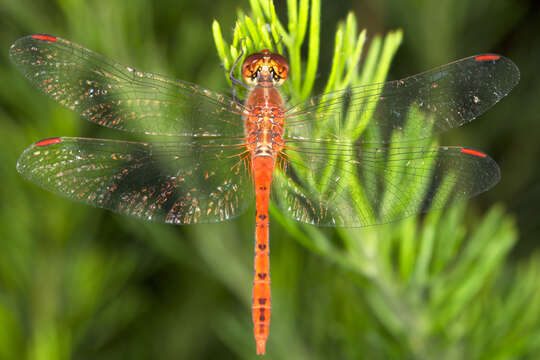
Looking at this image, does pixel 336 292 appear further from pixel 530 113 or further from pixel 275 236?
pixel 530 113

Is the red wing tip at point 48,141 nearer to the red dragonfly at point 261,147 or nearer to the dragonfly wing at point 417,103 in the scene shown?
the red dragonfly at point 261,147

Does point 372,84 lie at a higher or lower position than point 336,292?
higher

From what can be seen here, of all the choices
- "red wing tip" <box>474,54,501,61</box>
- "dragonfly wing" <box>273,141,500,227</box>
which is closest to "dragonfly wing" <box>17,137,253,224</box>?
"dragonfly wing" <box>273,141,500,227</box>

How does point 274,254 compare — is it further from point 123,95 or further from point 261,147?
point 123,95

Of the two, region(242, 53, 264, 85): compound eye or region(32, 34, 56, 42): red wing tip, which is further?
region(32, 34, 56, 42): red wing tip

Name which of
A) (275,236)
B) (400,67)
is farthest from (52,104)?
(400,67)

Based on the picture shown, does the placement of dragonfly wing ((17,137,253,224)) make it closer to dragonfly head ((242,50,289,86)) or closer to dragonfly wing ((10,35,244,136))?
dragonfly wing ((10,35,244,136))
